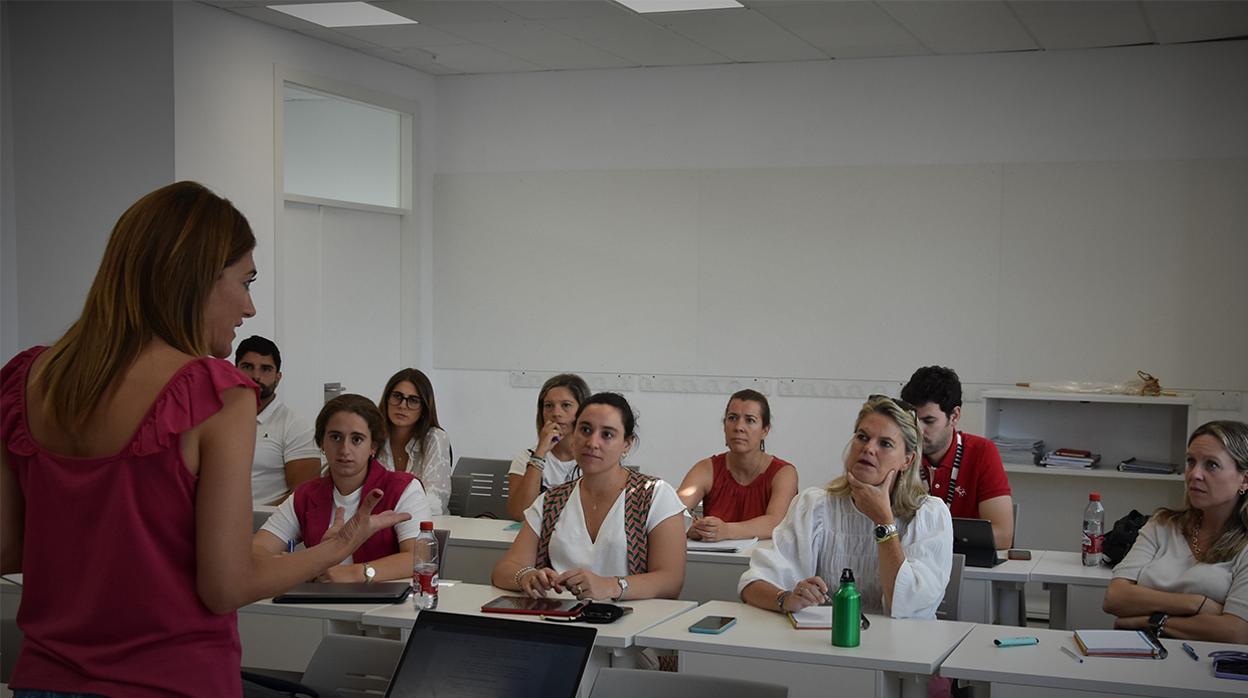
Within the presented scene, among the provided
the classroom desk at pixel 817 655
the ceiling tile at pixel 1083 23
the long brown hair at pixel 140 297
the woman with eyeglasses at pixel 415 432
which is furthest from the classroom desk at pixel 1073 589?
the long brown hair at pixel 140 297

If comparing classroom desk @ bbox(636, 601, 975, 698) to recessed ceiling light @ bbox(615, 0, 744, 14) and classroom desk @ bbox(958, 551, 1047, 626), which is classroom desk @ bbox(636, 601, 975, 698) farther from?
recessed ceiling light @ bbox(615, 0, 744, 14)

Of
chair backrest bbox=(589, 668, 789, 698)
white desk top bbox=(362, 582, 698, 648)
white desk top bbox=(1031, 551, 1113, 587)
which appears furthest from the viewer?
white desk top bbox=(1031, 551, 1113, 587)

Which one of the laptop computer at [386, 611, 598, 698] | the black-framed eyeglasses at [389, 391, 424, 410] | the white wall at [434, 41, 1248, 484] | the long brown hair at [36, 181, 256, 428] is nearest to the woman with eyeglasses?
the black-framed eyeglasses at [389, 391, 424, 410]

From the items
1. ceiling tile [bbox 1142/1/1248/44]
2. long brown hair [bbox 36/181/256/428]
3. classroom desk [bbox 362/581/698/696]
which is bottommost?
classroom desk [bbox 362/581/698/696]

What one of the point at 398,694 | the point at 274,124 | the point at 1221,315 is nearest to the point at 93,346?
the point at 398,694

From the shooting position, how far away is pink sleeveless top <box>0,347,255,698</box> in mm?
1756

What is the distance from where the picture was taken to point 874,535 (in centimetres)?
383

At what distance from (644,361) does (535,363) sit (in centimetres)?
82

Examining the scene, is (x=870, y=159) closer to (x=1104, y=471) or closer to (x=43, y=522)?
(x=1104, y=471)

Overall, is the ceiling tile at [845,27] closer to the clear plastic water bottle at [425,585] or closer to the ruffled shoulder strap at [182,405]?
the clear plastic water bottle at [425,585]

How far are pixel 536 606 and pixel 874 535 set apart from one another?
107 cm

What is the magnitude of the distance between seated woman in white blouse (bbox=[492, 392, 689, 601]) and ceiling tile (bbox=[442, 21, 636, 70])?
3.53 metres

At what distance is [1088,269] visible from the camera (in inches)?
291

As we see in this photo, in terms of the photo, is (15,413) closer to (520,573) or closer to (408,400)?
(520,573)
